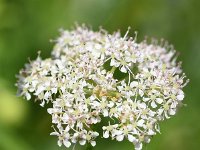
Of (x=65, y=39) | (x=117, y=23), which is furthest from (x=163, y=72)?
(x=117, y=23)

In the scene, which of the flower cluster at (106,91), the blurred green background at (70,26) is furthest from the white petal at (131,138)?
the blurred green background at (70,26)

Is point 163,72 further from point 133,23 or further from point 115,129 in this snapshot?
point 133,23

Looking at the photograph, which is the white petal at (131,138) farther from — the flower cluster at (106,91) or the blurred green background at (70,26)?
the blurred green background at (70,26)

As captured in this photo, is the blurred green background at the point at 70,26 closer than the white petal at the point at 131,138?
No

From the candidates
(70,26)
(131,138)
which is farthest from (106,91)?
(70,26)

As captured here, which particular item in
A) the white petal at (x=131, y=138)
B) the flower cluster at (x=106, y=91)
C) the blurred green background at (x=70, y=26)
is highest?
the blurred green background at (x=70, y=26)

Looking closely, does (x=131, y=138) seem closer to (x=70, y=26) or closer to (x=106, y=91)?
(x=106, y=91)
